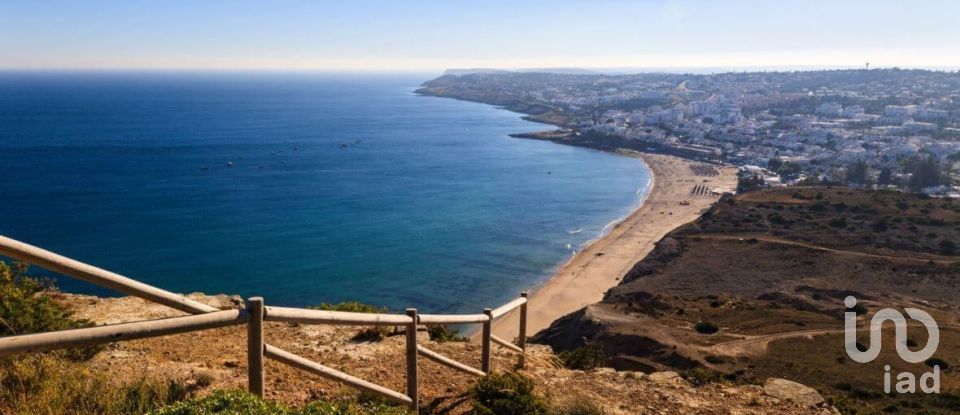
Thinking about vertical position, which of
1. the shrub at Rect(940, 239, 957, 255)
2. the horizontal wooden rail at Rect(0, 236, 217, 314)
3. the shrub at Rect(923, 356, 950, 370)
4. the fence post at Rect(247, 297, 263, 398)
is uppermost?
the horizontal wooden rail at Rect(0, 236, 217, 314)

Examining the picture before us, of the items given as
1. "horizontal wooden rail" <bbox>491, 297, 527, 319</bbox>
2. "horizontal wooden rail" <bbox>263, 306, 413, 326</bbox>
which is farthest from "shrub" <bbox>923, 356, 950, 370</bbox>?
"horizontal wooden rail" <bbox>263, 306, 413, 326</bbox>

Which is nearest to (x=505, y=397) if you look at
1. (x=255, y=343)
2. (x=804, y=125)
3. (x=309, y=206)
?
(x=255, y=343)

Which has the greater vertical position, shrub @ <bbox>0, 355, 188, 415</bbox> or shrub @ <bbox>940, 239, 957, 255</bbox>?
shrub @ <bbox>0, 355, 188, 415</bbox>

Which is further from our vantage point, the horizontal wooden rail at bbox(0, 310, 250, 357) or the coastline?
the coastline

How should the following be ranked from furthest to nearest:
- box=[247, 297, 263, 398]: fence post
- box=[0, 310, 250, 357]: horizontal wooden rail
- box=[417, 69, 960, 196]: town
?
box=[417, 69, 960, 196]: town → box=[247, 297, 263, 398]: fence post → box=[0, 310, 250, 357]: horizontal wooden rail

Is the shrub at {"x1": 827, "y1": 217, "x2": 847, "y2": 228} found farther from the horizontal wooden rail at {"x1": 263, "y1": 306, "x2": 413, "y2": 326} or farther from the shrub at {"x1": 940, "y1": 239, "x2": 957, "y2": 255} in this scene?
the horizontal wooden rail at {"x1": 263, "y1": 306, "x2": 413, "y2": 326}

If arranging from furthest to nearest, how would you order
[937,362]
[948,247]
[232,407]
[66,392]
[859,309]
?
[948,247], [859,309], [937,362], [66,392], [232,407]

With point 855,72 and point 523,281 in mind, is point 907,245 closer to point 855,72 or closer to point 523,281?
point 523,281

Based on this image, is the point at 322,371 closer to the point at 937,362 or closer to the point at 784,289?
the point at 937,362
